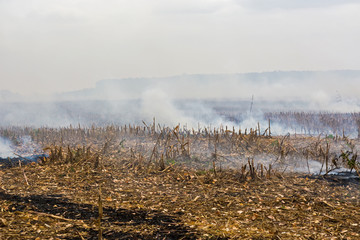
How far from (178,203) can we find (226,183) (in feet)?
5.82

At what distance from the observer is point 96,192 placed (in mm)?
7609

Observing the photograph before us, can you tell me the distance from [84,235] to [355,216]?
3.96 m

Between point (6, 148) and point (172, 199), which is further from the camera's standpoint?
point (6, 148)

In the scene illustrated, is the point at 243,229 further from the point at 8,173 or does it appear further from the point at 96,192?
the point at 8,173

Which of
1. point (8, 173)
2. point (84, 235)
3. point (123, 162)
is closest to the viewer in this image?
point (84, 235)

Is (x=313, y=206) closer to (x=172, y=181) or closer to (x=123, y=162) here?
(x=172, y=181)

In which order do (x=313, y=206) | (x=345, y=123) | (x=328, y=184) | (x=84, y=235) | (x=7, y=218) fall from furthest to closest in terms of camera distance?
(x=345, y=123) → (x=328, y=184) → (x=313, y=206) → (x=7, y=218) → (x=84, y=235)

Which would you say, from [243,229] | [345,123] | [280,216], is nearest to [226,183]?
[280,216]

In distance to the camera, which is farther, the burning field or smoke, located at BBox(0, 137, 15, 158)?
smoke, located at BBox(0, 137, 15, 158)

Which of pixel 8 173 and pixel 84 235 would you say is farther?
pixel 8 173

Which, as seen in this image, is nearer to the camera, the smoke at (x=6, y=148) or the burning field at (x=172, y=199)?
the burning field at (x=172, y=199)

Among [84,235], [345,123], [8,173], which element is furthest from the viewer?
[345,123]

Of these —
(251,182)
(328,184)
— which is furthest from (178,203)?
(328,184)

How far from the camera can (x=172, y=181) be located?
863 cm
